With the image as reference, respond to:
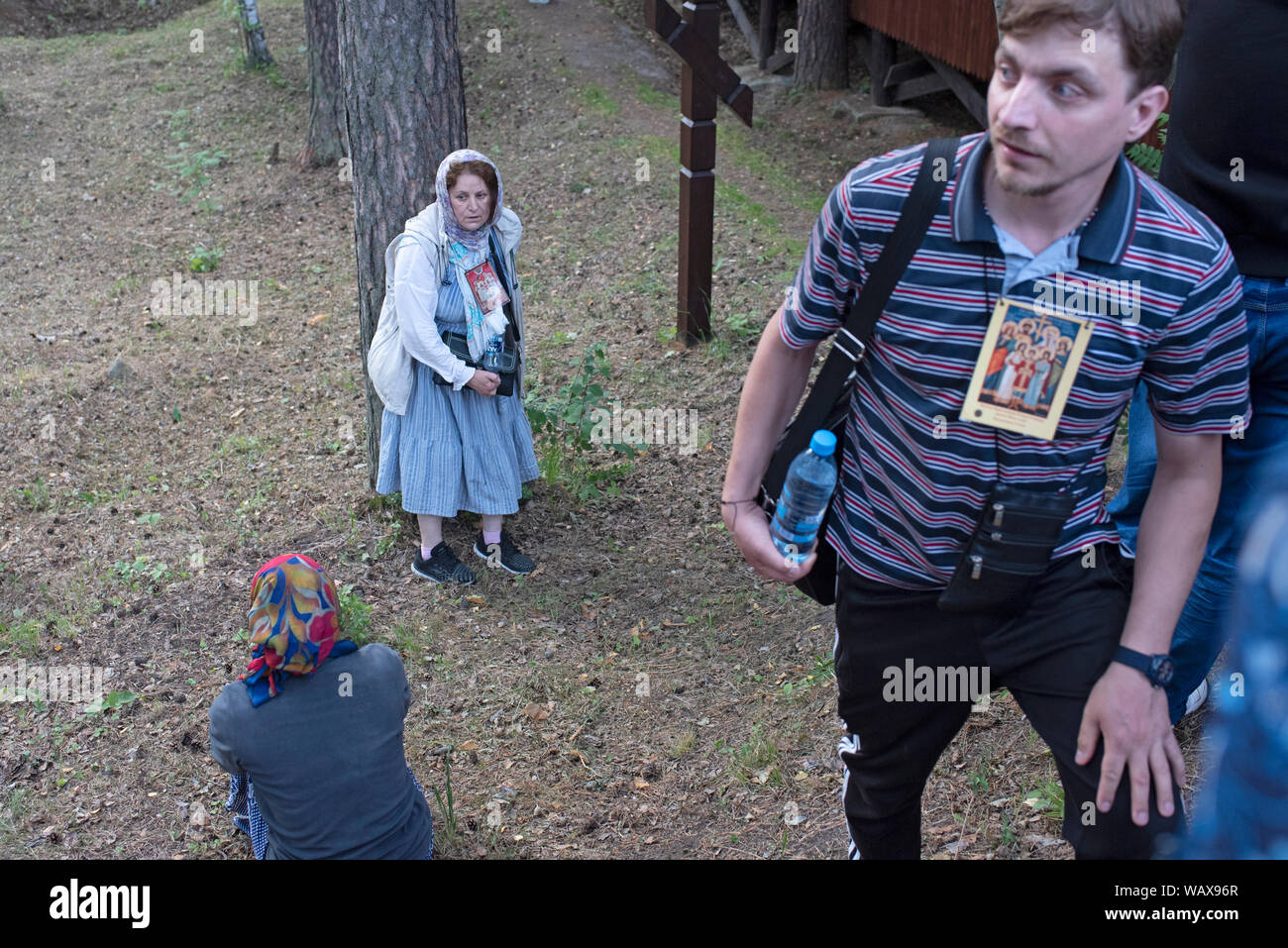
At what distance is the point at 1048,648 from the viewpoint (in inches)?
84.3

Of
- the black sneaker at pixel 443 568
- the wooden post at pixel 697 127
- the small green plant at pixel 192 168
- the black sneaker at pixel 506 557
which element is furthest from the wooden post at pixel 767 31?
the black sneaker at pixel 443 568

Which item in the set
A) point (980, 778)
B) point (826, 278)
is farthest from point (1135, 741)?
point (980, 778)

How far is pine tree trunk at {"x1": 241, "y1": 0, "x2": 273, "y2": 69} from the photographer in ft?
42.8

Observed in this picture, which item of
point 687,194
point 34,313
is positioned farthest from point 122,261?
point 687,194

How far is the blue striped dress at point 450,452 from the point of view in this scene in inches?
192

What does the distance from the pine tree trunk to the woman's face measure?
1017 cm

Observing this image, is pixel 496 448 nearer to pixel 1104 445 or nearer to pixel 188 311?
pixel 1104 445

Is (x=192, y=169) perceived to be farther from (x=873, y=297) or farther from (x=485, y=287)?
(x=873, y=297)

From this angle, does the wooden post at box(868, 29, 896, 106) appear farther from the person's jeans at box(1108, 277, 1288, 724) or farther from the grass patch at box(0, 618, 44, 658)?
the grass patch at box(0, 618, 44, 658)

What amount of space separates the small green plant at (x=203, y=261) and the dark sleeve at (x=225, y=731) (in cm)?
705

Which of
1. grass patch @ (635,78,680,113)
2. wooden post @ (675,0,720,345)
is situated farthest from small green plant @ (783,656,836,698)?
grass patch @ (635,78,680,113)

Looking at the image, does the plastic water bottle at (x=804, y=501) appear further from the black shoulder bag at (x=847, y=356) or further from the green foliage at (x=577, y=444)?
the green foliage at (x=577, y=444)

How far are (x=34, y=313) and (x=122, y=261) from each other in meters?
1.17

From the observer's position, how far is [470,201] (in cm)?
449
